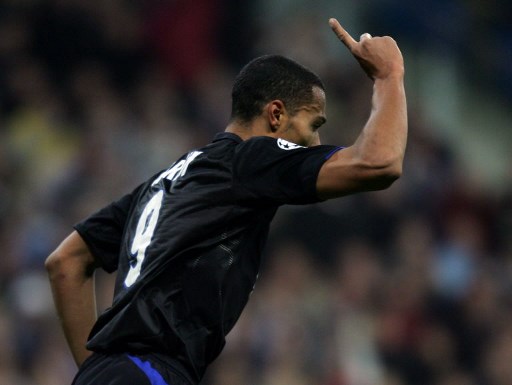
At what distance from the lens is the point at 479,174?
10.4 metres

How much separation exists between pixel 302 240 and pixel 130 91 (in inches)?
89.8

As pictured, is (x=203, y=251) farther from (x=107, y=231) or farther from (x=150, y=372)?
(x=107, y=231)

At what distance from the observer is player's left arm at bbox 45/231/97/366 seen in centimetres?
443

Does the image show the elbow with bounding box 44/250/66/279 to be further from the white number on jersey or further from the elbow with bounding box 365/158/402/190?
the elbow with bounding box 365/158/402/190

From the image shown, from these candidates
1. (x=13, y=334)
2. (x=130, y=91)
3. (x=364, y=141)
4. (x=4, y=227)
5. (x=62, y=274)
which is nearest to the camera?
(x=364, y=141)

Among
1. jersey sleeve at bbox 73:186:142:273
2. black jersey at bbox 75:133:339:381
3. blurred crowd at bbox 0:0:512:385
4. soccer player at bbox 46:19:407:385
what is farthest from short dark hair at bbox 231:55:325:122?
blurred crowd at bbox 0:0:512:385

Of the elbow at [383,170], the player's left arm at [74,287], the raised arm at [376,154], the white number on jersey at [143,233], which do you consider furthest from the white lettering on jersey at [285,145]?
the player's left arm at [74,287]

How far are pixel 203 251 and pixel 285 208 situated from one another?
200 inches

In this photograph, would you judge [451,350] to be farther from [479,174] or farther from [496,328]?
[479,174]

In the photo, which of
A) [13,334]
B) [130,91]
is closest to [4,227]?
[13,334]

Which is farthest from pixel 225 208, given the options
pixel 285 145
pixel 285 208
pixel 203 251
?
pixel 285 208

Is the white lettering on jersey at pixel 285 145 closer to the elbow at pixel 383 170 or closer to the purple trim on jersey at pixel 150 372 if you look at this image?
the elbow at pixel 383 170

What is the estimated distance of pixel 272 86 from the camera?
13.4 feet

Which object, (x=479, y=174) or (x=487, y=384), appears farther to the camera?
(x=479, y=174)
